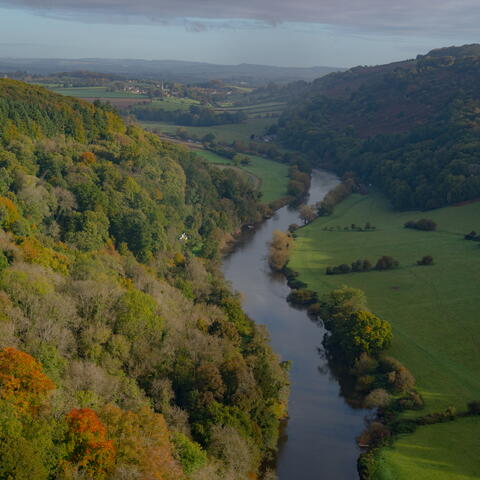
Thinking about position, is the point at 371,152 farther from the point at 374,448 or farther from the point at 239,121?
the point at 374,448

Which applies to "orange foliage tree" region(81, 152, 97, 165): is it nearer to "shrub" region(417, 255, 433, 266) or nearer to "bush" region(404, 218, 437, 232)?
"shrub" region(417, 255, 433, 266)

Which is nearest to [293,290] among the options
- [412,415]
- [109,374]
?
[412,415]

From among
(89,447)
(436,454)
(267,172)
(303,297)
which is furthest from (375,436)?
(267,172)

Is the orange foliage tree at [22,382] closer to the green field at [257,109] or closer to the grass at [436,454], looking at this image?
the grass at [436,454]

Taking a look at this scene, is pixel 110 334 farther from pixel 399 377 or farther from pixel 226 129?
pixel 226 129

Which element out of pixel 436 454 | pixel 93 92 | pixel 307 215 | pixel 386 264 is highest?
pixel 93 92

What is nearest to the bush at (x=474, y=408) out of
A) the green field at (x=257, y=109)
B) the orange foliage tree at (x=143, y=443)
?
the orange foliage tree at (x=143, y=443)
